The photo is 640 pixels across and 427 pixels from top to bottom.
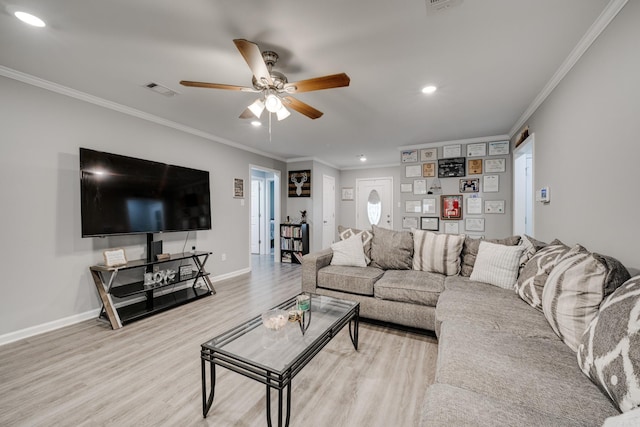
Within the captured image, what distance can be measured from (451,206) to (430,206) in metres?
0.34

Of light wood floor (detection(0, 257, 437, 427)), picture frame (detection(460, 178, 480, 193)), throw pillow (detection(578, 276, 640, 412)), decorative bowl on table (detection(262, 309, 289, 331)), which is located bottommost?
light wood floor (detection(0, 257, 437, 427))

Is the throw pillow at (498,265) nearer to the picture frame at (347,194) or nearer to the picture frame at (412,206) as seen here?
the picture frame at (412,206)

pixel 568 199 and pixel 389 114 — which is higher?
pixel 389 114

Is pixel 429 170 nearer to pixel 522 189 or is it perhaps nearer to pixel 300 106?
pixel 522 189

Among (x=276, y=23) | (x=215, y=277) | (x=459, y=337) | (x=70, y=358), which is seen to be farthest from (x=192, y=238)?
(x=459, y=337)

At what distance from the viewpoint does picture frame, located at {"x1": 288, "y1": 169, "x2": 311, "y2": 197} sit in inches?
236

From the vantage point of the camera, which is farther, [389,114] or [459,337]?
[389,114]

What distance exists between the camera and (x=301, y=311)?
1896 mm

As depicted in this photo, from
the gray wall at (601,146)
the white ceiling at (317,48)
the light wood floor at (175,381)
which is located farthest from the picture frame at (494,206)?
the light wood floor at (175,381)

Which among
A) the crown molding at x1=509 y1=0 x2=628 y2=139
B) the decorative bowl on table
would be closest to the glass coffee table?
the decorative bowl on table

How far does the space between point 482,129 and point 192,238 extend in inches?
185

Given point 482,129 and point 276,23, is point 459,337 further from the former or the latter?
point 482,129

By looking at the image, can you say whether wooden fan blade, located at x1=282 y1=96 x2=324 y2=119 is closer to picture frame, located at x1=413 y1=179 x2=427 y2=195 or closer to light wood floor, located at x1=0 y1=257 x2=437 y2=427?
light wood floor, located at x1=0 y1=257 x2=437 y2=427

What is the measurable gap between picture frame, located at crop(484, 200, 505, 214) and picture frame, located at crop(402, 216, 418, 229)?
111 cm
